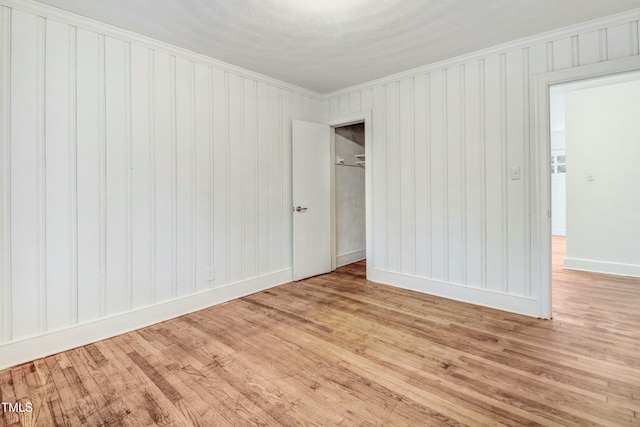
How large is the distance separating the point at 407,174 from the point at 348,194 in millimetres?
1480

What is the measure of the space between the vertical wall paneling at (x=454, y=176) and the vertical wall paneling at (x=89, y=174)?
325cm

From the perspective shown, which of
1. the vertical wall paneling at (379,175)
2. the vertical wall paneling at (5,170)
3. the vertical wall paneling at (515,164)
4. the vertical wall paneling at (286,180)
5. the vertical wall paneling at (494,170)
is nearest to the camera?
the vertical wall paneling at (5,170)

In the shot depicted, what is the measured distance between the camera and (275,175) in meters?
3.76

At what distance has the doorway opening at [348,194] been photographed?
15.3 feet

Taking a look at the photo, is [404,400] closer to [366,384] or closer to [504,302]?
[366,384]

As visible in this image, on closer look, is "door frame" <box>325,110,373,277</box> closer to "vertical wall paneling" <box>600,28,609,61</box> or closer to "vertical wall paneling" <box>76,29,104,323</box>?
"vertical wall paneling" <box>600,28,609,61</box>

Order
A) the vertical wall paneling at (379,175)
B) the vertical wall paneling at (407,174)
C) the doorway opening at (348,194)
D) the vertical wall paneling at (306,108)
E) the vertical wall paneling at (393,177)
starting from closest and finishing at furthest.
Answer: the vertical wall paneling at (407,174) < the vertical wall paneling at (393,177) < the vertical wall paneling at (379,175) < the vertical wall paneling at (306,108) < the doorway opening at (348,194)

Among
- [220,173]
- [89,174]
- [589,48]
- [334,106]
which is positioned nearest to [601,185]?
[589,48]

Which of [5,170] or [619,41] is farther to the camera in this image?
[619,41]

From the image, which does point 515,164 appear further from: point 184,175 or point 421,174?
point 184,175

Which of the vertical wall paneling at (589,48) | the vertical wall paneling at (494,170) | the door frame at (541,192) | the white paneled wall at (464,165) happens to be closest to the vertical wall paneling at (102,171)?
the white paneled wall at (464,165)

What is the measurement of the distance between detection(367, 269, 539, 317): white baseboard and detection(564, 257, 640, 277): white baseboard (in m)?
2.39

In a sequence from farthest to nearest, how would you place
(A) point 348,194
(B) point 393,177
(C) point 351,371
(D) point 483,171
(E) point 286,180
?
(A) point 348,194 → (E) point 286,180 → (B) point 393,177 → (D) point 483,171 → (C) point 351,371

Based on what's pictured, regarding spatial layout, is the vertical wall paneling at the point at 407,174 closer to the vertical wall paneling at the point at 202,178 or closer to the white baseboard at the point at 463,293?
the white baseboard at the point at 463,293
